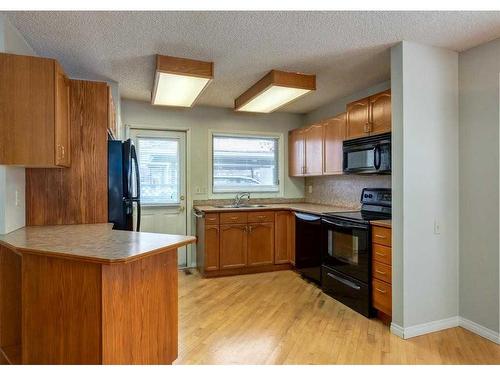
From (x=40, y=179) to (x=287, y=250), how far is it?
3.01 m

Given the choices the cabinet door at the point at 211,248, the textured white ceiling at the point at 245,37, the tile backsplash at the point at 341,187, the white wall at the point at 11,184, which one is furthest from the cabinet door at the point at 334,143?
the white wall at the point at 11,184

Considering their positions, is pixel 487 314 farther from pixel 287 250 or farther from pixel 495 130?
pixel 287 250

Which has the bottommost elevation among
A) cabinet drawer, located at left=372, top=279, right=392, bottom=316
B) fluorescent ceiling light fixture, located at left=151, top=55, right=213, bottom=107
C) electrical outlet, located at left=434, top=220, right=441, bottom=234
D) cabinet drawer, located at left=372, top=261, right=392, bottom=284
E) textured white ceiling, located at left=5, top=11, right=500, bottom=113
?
cabinet drawer, located at left=372, top=279, right=392, bottom=316

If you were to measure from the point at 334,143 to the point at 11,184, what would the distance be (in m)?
3.29

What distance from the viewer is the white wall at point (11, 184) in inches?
86.0

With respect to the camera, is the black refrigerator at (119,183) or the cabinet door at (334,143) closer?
the black refrigerator at (119,183)

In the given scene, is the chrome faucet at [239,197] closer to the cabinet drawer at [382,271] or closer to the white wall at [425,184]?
the cabinet drawer at [382,271]

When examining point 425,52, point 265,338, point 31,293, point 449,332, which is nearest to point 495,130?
point 425,52

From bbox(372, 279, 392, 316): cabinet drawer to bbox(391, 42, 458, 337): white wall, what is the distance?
94mm

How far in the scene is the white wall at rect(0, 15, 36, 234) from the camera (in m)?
2.18

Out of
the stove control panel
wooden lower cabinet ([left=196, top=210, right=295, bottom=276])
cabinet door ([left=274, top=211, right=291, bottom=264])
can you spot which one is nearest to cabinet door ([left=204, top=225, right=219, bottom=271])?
wooden lower cabinet ([left=196, top=210, right=295, bottom=276])

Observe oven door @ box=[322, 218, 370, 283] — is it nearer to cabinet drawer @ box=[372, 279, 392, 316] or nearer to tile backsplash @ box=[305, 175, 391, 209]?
cabinet drawer @ box=[372, 279, 392, 316]

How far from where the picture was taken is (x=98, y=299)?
1.56m

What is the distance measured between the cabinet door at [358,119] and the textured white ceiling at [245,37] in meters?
0.33
